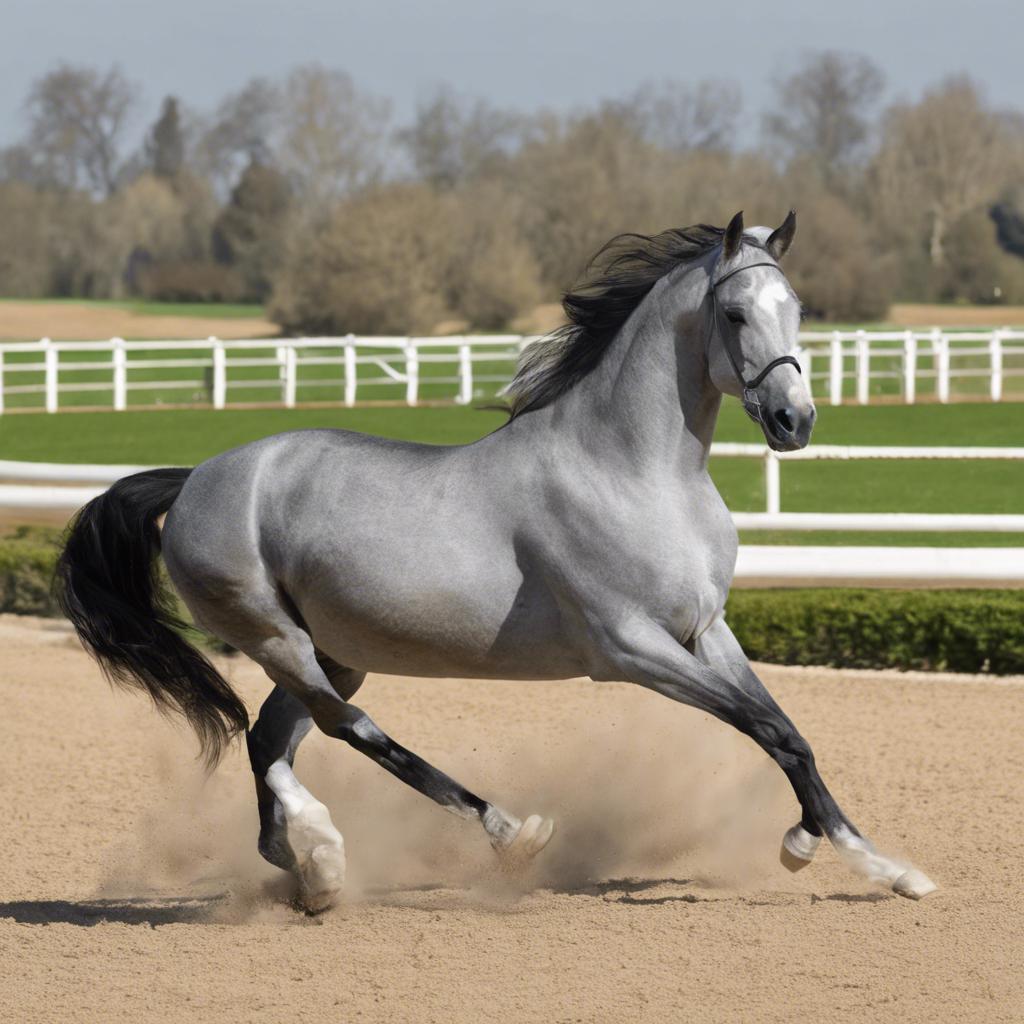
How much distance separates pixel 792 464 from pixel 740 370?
12.1 metres

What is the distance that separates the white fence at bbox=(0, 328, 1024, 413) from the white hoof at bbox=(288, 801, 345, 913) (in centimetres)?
1276

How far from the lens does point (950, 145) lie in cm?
5672

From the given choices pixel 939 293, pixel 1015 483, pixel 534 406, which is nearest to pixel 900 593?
pixel 534 406

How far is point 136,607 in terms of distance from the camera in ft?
15.7

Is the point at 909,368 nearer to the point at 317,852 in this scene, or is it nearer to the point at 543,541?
the point at 543,541

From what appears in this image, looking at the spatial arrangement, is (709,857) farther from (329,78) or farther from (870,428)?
(329,78)

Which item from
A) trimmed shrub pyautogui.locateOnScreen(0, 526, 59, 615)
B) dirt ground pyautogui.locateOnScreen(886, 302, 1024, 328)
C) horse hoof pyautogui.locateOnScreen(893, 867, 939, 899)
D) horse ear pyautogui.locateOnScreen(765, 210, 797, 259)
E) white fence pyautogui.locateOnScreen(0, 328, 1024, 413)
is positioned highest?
horse ear pyautogui.locateOnScreen(765, 210, 797, 259)

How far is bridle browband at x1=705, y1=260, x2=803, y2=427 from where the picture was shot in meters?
3.86

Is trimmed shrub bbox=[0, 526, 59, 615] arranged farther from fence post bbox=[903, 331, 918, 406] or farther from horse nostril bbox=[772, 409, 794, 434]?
fence post bbox=[903, 331, 918, 406]

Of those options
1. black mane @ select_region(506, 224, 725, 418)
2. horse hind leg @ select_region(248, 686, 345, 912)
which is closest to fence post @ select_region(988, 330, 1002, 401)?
black mane @ select_region(506, 224, 725, 418)

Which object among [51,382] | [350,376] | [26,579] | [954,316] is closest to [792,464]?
[26,579]

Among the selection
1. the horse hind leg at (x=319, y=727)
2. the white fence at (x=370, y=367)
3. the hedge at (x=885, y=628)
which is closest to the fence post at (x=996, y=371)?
the white fence at (x=370, y=367)

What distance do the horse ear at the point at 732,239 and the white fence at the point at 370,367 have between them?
1258 centimetres

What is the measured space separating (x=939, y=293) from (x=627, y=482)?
54.4 metres
